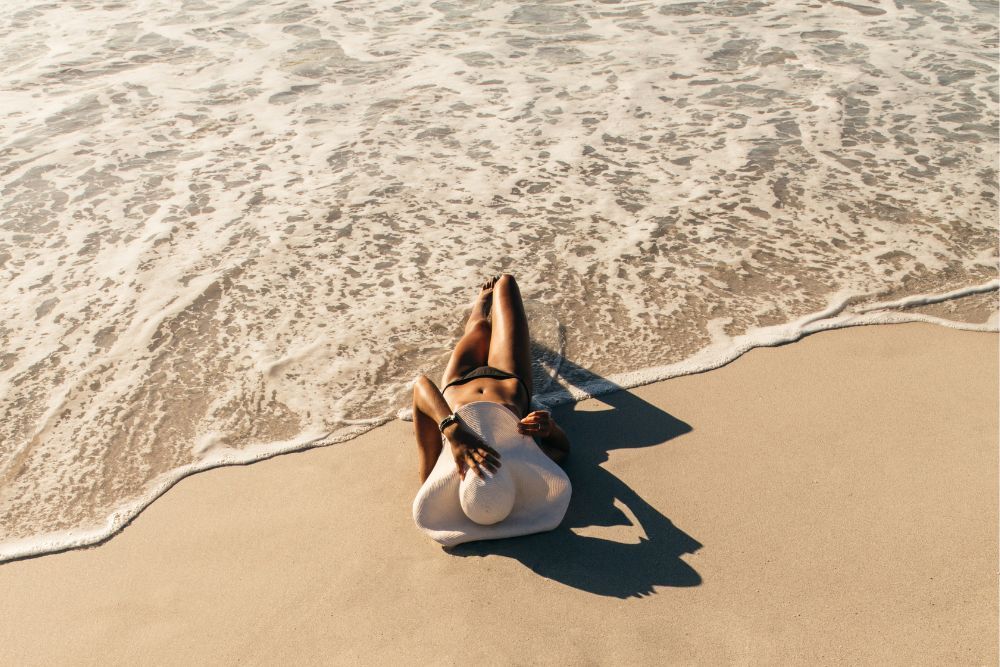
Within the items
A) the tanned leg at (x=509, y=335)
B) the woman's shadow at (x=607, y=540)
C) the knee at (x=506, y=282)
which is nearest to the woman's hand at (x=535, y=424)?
the woman's shadow at (x=607, y=540)

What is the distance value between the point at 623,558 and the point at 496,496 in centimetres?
52

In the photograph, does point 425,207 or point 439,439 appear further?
point 425,207

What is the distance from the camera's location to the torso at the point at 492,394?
3.77 meters

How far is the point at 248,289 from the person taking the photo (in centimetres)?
534

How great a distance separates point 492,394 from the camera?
381 cm

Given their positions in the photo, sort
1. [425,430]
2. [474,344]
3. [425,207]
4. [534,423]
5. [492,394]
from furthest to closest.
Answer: [425,207], [474,344], [492,394], [425,430], [534,423]

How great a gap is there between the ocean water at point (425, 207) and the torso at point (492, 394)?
36 cm

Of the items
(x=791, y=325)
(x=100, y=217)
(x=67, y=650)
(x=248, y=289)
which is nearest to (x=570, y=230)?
(x=791, y=325)

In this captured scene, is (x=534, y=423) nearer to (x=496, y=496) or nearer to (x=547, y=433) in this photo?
(x=547, y=433)

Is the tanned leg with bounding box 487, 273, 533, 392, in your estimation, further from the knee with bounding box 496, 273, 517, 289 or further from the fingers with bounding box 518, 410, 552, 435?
the fingers with bounding box 518, 410, 552, 435

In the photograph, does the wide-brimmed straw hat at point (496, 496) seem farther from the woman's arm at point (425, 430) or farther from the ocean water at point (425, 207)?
the ocean water at point (425, 207)

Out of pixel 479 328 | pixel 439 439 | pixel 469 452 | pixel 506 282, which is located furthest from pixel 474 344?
pixel 469 452

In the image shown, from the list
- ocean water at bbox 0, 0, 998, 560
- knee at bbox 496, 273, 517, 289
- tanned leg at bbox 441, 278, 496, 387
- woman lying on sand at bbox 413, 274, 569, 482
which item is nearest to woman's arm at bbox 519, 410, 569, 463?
woman lying on sand at bbox 413, 274, 569, 482

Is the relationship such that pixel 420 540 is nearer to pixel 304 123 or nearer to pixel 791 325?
pixel 791 325
